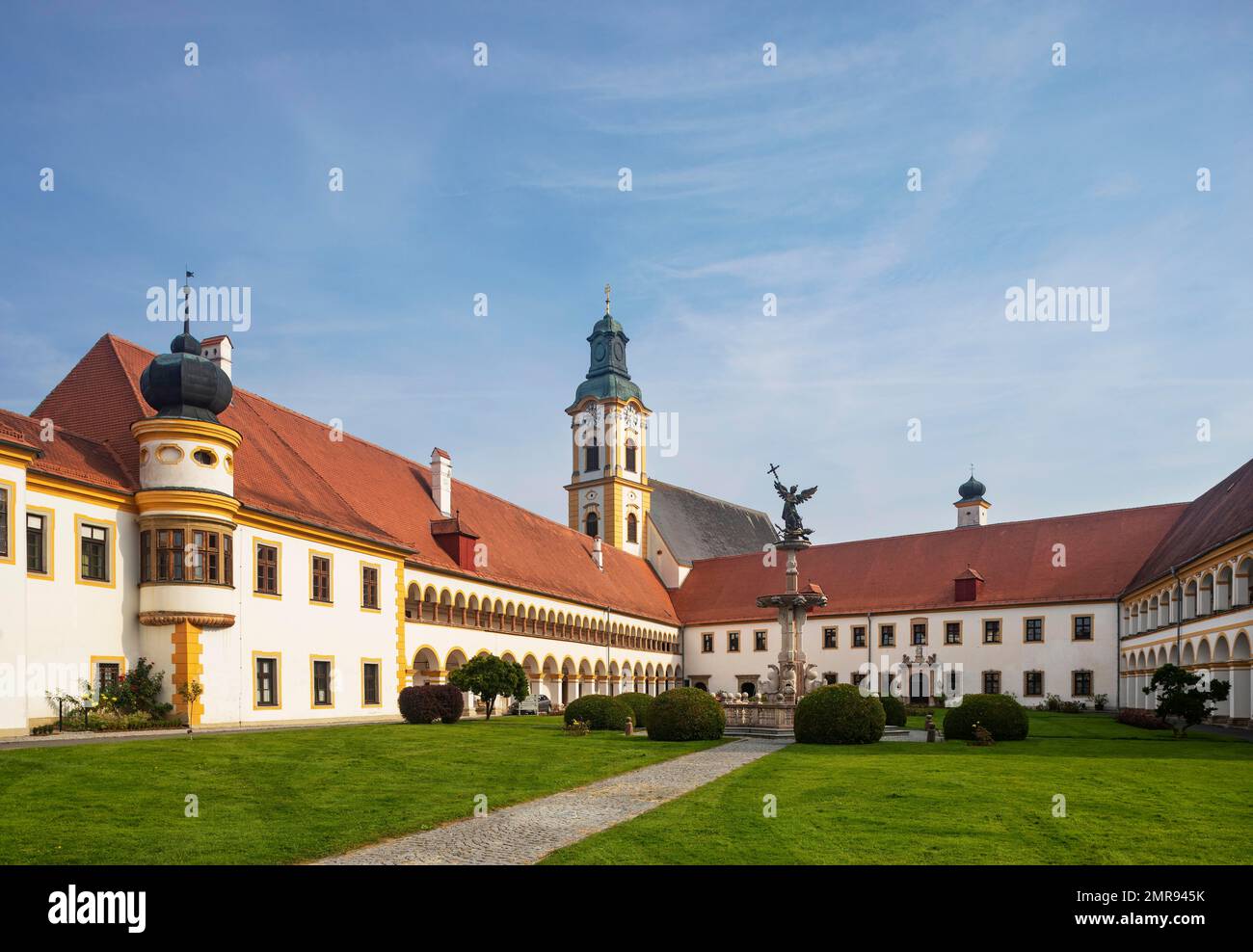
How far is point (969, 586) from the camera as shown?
203 feet

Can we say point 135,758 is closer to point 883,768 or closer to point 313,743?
point 313,743

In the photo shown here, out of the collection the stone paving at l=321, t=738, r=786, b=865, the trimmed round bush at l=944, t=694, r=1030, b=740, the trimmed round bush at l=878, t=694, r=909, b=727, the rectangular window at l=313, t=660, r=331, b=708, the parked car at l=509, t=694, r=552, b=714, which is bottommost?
the parked car at l=509, t=694, r=552, b=714

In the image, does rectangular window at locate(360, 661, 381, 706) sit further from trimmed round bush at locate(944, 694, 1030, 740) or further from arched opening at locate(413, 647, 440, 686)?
trimmed round bush at locate(944, 694, 1030, 740)

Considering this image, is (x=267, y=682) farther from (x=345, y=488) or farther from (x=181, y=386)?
(x=345, y=488)

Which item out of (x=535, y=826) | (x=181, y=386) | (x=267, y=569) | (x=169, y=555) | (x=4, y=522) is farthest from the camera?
(x=267, y=569)

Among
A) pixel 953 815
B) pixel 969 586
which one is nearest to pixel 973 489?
pixel 969 586

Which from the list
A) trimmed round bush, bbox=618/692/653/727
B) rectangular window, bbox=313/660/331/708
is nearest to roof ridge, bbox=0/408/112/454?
rectangular window, bbox=313/660/331/708

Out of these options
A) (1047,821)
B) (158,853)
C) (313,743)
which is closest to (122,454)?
(313,743)

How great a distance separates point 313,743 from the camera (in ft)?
77.2

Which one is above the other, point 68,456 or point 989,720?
point 68,456

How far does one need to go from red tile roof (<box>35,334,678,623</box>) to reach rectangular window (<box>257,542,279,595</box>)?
1178 millimetres

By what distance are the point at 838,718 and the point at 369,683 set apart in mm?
16774

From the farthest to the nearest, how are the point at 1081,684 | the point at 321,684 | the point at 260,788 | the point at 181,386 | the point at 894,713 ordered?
the point at 1081,684, the point at 894,713, the point at 321,684, the point at 181,386, the point at 260,788

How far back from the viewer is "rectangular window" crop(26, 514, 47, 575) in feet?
80.8
